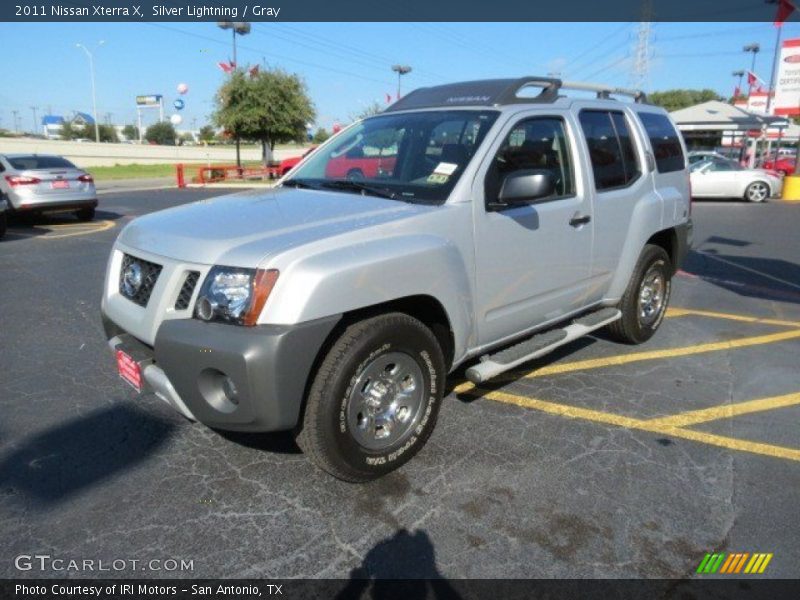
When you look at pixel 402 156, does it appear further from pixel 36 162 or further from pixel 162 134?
pixel 162 134

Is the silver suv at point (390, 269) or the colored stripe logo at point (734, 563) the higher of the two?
the silver suv at point (390, 269)

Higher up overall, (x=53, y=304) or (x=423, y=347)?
(x=423, y=347)

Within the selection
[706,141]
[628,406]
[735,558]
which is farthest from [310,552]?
[706,141]

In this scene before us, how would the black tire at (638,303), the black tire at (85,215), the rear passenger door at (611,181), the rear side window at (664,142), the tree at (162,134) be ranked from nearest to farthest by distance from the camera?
the rear passenger door at (611,181) → the black tire at (638,303) → the rear side window at (664,142) → the black tire at (85,215) → the tree at (162,134)

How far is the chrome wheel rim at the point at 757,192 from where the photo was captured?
17547 mm

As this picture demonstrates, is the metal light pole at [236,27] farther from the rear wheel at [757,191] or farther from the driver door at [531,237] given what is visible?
the driver door at [531,237]

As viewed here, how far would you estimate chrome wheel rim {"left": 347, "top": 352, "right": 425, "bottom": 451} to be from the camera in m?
2.85

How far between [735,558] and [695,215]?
555 inches

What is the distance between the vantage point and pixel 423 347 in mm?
3037

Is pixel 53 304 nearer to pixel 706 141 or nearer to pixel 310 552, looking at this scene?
pixel 310 552

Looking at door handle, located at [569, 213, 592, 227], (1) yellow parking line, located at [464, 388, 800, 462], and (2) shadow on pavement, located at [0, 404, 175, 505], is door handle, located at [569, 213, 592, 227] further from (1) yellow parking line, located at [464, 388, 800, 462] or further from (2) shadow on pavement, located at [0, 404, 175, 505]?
(2) shadow on pavement, located at [0, 404, 175, 505]

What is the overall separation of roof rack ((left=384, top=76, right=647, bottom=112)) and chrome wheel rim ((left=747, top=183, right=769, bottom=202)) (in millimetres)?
16043
